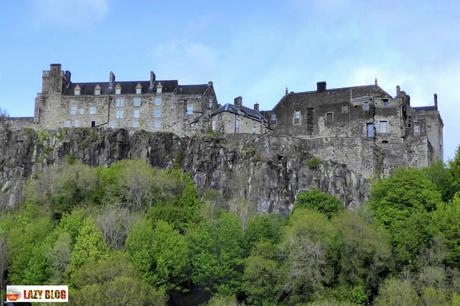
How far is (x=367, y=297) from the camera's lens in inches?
1624

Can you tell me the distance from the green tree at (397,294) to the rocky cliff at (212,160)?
52.2 feet

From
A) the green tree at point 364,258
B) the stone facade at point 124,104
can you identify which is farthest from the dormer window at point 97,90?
the green tree at point 364,258

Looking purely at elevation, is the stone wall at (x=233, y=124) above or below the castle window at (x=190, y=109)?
below

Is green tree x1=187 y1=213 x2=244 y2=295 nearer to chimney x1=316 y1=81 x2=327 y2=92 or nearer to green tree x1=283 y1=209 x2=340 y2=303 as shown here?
green tree x1=283 y1=209 x2=340 y2=303

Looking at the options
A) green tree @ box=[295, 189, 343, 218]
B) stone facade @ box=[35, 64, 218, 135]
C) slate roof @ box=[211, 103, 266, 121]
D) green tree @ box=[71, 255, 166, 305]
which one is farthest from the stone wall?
green tree @ box=[71, 255, 166, 305]

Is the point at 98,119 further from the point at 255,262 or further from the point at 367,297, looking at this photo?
the point at 367,297

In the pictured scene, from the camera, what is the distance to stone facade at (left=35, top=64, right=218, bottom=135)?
6762 cm

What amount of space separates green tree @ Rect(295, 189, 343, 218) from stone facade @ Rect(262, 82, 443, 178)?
8.81 meters

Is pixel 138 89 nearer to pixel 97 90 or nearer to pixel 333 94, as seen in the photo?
pixel 97 90

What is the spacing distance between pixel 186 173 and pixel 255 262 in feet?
59.5

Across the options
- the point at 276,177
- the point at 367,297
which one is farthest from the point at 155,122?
the point at 367,297

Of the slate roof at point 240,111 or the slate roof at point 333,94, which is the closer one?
the slate roof at point 333,94

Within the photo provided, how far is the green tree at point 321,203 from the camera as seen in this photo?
50.0 meters

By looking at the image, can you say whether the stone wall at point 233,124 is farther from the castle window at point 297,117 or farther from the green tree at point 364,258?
the green tree at point 364,258
